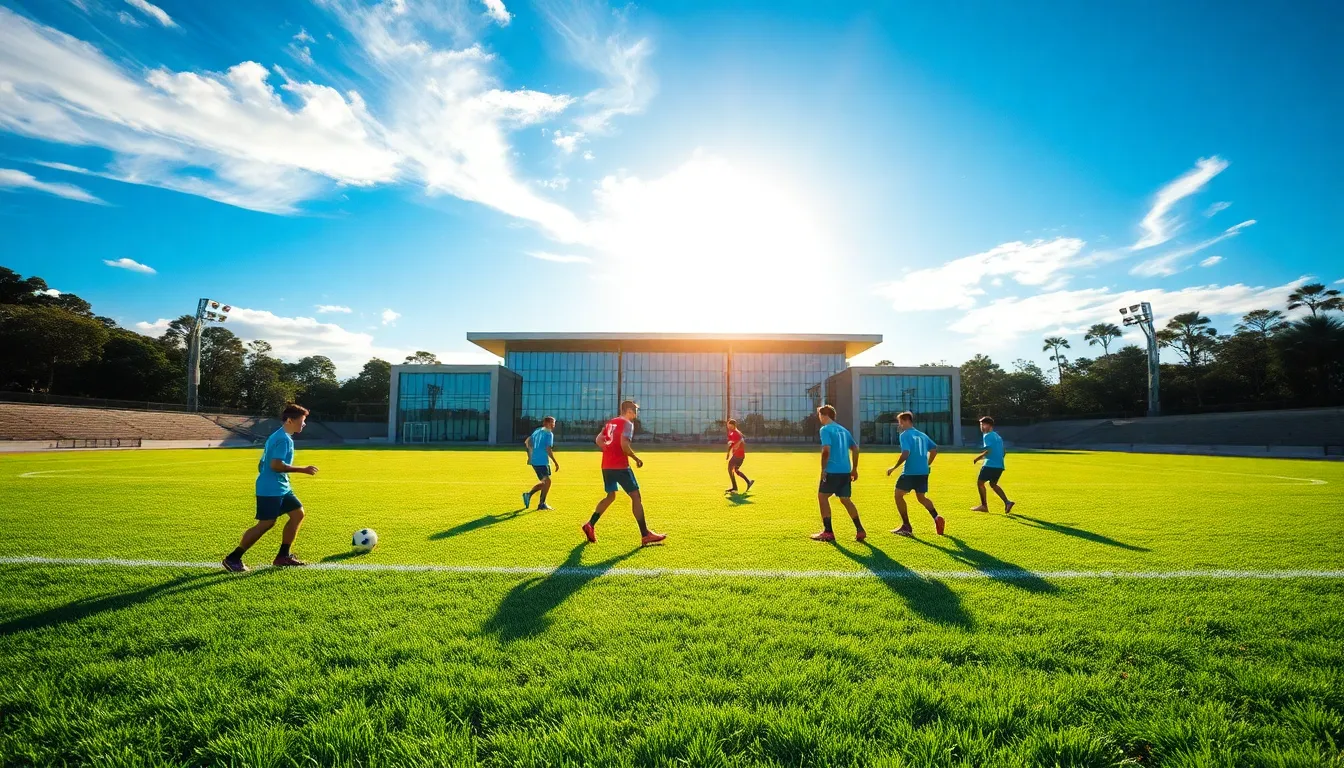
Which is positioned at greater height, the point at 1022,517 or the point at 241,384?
the point at 241,384

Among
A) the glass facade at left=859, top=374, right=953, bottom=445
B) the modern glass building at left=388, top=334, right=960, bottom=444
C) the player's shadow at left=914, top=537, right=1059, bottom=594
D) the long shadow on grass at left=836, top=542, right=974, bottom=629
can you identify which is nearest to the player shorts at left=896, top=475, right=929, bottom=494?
the player's shadow at left=914, top=537, right=1059, bottom=594

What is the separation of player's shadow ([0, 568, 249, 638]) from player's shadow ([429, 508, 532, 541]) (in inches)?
91.2

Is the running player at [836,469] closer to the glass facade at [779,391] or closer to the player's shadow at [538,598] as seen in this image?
the player's shadow at [538,598]

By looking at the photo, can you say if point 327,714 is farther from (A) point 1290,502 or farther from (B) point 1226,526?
(A) point 1290,502

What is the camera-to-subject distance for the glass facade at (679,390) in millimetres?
60812

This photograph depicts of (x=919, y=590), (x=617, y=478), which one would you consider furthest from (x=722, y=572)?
(x=617, y=478)

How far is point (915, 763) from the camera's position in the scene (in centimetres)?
247

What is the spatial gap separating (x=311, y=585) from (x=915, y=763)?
5389 millimetres

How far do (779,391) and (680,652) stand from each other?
59.0 m

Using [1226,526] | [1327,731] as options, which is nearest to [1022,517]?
[1226,526]

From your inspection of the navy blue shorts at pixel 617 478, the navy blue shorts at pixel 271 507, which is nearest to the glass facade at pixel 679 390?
the navy blue shorts at pixel 617 478

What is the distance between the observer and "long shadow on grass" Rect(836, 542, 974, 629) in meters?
4.28

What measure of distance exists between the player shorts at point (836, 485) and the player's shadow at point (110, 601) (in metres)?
6.93

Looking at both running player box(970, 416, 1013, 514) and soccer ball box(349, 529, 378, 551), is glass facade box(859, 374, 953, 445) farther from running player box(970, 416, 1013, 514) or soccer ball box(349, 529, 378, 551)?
soccer ball box(349, 529, 378, 551)
